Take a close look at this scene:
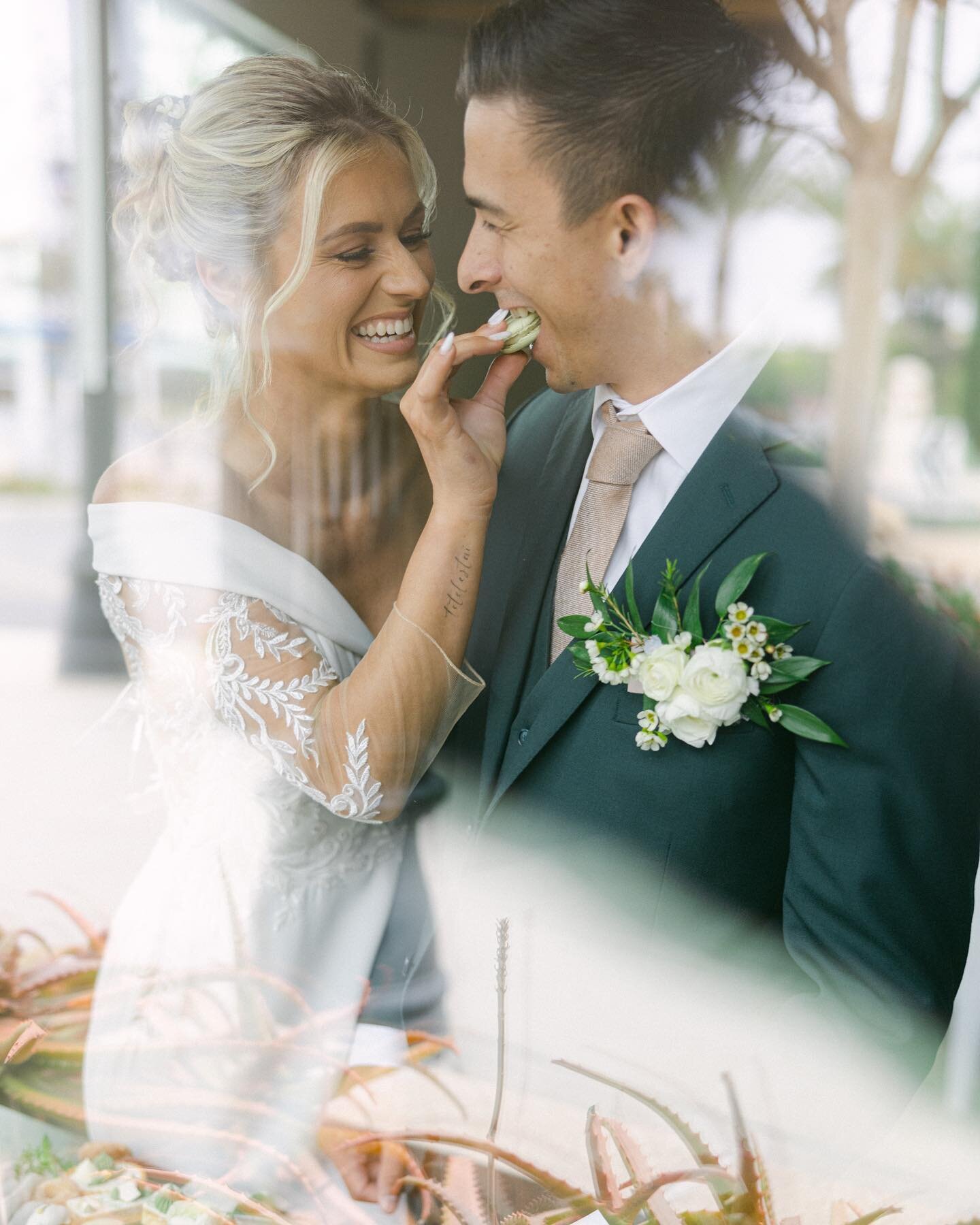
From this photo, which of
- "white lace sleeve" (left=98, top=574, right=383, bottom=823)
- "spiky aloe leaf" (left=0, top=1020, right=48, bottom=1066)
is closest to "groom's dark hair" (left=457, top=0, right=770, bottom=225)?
"white lace sleeve" (left=98, top=574, right=383, bottom=823)

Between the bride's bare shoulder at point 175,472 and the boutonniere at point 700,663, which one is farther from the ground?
the bride's bare shoulder at point 175,472

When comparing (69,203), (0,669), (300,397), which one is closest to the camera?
(300,397)

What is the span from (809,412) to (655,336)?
21 cm

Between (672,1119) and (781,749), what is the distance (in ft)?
1.92

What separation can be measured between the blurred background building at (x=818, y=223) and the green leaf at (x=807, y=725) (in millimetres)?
206

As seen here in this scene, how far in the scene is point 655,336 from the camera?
1.32 meters

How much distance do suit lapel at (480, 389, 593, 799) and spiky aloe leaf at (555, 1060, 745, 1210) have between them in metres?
0.53

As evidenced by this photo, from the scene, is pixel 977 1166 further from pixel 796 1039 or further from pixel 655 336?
pixel 655 336

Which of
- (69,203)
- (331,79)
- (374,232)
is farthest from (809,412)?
(69,203)

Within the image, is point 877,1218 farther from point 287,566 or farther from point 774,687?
point 287,566

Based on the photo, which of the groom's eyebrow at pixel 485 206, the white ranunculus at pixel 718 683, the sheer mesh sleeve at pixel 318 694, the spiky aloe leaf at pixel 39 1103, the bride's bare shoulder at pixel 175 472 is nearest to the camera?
the white ranunculus at pixel 718 683

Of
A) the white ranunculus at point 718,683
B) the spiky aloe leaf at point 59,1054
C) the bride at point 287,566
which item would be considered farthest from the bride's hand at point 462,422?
the spiky aloe leaf at point 59,1054

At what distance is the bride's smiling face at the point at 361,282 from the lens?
1.37 m

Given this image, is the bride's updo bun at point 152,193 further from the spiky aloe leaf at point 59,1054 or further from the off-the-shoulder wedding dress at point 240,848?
the spiky aloe leaf at point 59,1054
